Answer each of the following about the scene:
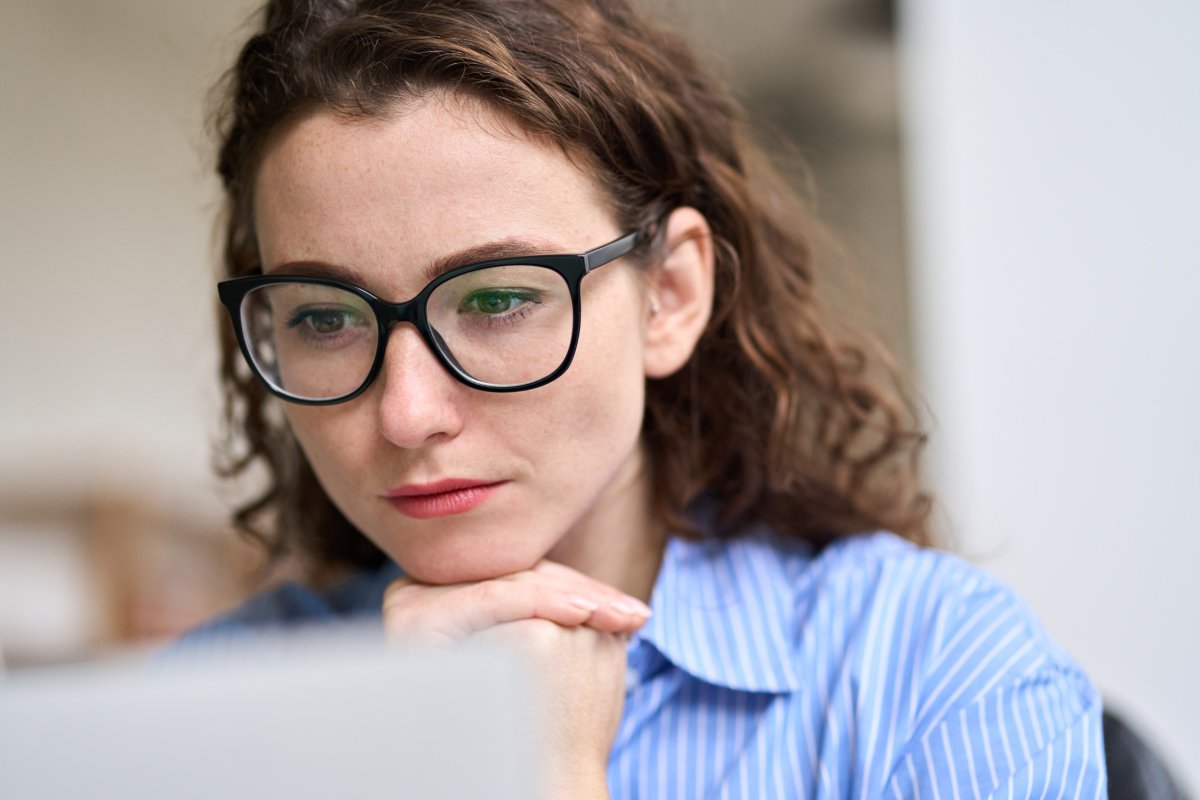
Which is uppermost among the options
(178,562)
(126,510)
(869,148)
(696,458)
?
(869,148)

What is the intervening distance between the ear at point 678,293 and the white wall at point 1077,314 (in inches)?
54.0

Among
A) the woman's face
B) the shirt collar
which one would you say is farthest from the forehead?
the shirt collar

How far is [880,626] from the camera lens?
1.11 m

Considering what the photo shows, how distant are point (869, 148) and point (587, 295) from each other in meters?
2.51

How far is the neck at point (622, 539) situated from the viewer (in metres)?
1.28

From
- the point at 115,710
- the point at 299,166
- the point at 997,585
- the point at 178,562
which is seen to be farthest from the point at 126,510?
the point at 115,710

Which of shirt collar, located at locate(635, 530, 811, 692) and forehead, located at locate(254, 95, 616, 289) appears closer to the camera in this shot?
forehead, located at locate(254, 95, 616, 289)

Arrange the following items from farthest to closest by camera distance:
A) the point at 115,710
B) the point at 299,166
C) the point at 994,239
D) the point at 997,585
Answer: the point at 994,239 < the point at 997,585 < the point at 299,166 < the point at 115,710

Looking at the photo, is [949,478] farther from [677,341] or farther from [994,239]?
[677,341]

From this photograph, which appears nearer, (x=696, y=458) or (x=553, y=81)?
(x=553, y=81)

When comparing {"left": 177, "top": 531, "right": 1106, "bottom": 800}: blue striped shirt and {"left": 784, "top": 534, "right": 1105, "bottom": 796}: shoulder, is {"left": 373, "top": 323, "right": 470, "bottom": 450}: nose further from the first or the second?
{"left": 784, "top": 534, "right": 1105, "bottom": 796}: shoulder

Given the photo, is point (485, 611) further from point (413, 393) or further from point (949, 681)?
point (949, 681)

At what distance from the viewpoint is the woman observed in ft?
3.25

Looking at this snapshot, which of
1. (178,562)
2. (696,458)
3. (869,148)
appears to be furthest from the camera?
(178,562)
